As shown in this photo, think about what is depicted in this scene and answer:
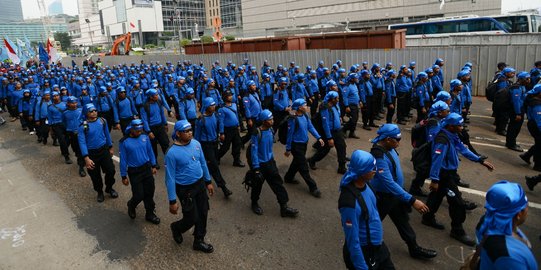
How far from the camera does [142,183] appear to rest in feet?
20.4

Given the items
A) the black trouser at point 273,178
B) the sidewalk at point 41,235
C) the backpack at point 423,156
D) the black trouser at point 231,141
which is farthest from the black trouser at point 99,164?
the backpack at point 423,156

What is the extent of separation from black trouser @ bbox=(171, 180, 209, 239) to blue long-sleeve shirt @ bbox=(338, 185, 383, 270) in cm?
253

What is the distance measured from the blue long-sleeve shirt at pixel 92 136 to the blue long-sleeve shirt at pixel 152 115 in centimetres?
156

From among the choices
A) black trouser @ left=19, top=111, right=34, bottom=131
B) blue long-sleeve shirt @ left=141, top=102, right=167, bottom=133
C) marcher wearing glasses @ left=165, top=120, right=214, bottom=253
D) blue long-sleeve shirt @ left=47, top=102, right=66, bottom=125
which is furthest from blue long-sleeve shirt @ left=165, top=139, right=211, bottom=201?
black trouser @ left=19, top=111, right=34, bottom=131

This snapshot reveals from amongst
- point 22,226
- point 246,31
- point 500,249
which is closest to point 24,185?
point 22,226

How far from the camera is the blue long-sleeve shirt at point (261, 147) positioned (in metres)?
6.07

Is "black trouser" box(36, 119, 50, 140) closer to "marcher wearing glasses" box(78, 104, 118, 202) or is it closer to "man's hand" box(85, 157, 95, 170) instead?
"marcher wearing glasses" box(78, 104, 118, 202)

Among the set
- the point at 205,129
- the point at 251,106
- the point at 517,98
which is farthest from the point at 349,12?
the point at 205,129

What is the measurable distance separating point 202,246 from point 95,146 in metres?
3.37

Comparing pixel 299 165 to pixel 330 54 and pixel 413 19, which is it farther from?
pixel 413 19

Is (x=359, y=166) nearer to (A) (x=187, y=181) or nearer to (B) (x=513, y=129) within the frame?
(A) (x=187, y=181)

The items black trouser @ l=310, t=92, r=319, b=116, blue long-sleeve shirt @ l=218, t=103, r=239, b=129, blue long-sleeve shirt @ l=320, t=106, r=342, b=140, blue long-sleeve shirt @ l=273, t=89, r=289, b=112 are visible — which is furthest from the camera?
black trouser @ l=310, t=92, r=319, b=116

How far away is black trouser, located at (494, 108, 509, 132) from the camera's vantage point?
9961 mm

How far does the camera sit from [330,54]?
63.4 ft
